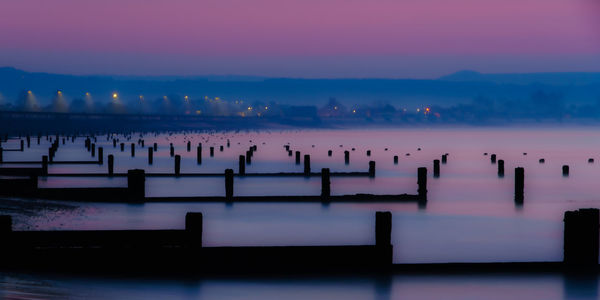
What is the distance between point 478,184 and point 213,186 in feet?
46.7

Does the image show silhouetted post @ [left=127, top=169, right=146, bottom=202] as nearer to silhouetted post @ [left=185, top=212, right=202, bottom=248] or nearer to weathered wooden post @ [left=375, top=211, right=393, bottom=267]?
silhouetted post @ [left=185, top=212, right=202, bottom=248]

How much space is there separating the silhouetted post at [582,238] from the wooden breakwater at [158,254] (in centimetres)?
355

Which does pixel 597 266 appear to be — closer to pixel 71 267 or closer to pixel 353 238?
pixel 353 238

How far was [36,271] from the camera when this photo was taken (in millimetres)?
15703

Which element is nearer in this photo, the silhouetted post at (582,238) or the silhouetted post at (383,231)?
the silhouetted post at (383,231)

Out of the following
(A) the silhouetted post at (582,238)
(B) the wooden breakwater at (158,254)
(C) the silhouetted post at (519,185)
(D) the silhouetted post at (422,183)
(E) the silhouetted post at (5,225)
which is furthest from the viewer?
(C) the silhouetted post at (519,185)

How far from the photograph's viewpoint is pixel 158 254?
16094mm

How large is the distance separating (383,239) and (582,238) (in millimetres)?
3775

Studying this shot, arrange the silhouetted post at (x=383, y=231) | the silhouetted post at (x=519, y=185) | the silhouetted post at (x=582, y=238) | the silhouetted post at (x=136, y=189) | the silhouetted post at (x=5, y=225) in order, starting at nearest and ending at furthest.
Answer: the silhouetted post at (x=5, y=225)
the silhouetted post at (x=383, y=231)
the silhouetted post at (x=582, y=238)
the silhouetted post at (x=136, y=189)
the silhouetted post at (x=519, y=185)

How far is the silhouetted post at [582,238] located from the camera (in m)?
17.2

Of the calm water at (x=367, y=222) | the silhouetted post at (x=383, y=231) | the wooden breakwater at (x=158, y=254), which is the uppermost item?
the silhouetted post at (x=383, y=231)

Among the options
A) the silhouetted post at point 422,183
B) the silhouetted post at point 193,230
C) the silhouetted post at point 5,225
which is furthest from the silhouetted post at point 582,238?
the silhouetted post at point 422,183

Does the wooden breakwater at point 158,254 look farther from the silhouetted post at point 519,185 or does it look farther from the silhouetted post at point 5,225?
the silhouetted post at point 519,185

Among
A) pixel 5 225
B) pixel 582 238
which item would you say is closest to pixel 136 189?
pixel 5 225
